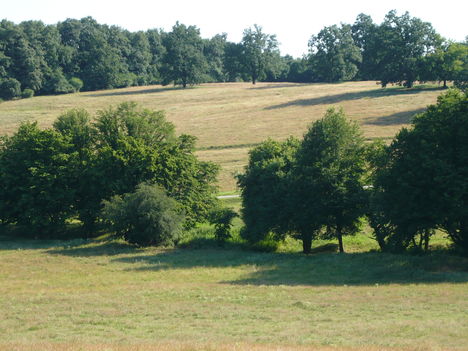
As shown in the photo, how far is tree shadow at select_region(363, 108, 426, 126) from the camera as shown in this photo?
87238 millimetres

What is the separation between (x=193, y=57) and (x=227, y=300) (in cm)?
12828

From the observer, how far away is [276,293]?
27.2m

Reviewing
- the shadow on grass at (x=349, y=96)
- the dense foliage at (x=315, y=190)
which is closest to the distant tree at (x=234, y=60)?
the shadow on grass at (x=349, y=96)

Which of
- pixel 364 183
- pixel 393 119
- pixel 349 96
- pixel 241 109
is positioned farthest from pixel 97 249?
pixel 349 96

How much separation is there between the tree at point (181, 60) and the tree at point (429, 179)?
115800mm

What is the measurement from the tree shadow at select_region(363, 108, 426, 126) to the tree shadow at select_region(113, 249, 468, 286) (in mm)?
50931

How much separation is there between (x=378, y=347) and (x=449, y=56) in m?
103

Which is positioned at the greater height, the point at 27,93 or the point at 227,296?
the point at 27,93

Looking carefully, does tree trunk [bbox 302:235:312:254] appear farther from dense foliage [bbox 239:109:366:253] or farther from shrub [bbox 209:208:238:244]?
shrub [bbox 209:208:238:244]

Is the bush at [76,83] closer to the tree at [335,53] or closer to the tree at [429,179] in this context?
the tree at [335,53]

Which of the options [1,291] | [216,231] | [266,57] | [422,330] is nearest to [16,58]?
[266,57]

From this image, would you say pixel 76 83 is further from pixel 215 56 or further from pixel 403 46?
pixel 403 46

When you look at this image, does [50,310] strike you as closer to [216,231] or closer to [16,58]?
[216,231]

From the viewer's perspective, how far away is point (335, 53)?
5797 inches
